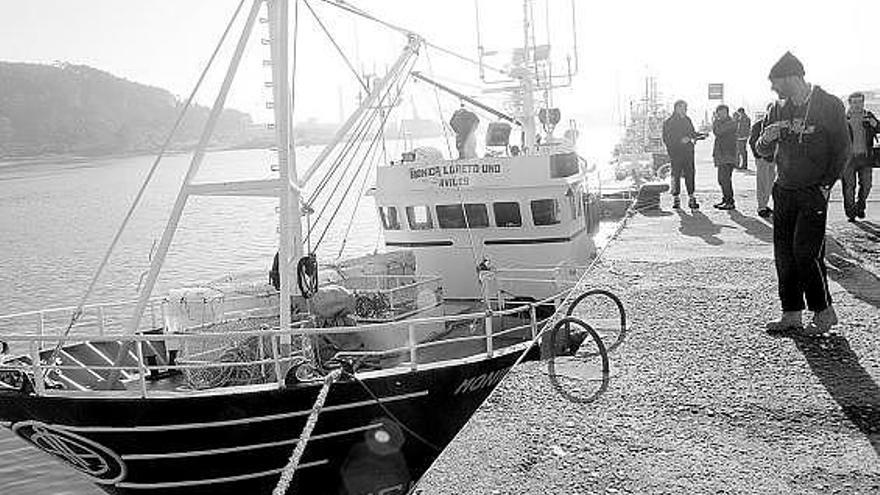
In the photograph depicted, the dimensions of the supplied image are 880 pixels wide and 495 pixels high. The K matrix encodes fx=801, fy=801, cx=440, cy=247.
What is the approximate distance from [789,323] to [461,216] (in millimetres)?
7453

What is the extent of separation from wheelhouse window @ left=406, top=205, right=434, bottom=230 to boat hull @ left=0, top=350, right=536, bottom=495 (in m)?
4.42

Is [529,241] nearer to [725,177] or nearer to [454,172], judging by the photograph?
[454,172]

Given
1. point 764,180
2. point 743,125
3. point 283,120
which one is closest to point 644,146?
point 743,125

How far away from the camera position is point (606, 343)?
591cm

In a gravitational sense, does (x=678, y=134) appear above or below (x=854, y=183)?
above

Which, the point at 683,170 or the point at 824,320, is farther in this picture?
the point at 683,170

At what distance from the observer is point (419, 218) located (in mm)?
13000

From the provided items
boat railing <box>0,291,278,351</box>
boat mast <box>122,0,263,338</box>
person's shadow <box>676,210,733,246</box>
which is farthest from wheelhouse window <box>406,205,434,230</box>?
boat mast <box>122,0,263,338</box>

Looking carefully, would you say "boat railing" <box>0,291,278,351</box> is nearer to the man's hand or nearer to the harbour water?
the harbour water

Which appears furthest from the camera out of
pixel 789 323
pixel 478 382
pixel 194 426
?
pixel 478 382

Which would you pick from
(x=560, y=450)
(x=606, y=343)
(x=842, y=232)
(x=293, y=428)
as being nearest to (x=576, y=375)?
(x=606, y=343)

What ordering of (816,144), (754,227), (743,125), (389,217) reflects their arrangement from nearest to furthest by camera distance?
1. (816,144)
2. (754,227)
3. (389,217)
4. (743,125)

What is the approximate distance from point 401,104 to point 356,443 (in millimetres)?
6921

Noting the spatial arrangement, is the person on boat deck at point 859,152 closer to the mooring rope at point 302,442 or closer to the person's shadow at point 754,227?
the person's shadow at point 754,227
